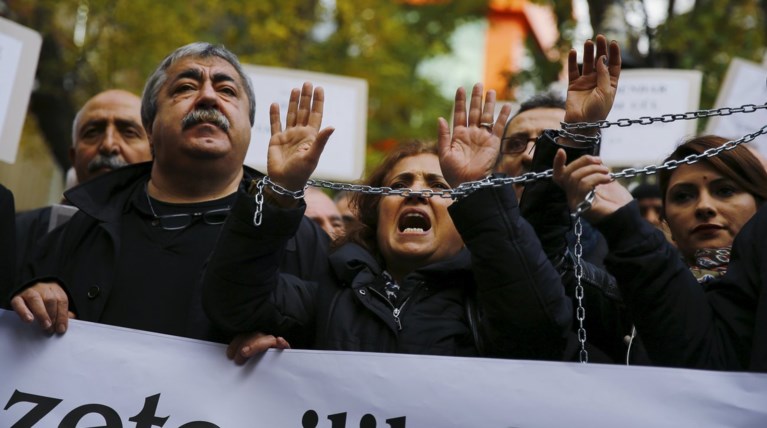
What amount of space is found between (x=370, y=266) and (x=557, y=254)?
55 cm

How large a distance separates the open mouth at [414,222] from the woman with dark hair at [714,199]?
795mm

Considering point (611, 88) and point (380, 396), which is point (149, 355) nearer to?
point (380, 396)

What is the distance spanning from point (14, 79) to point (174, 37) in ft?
20.5

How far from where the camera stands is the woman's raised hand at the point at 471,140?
304 centimetres

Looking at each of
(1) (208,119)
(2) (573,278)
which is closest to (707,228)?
(2) (573,278)

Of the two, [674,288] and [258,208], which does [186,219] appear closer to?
[258,208]

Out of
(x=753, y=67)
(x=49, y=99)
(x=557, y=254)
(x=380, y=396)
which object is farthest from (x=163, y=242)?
(x=49, y=99)

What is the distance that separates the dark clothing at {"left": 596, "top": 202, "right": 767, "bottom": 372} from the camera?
2820 millimetres

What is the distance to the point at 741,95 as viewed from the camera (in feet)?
20.4

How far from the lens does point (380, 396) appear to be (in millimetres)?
2920

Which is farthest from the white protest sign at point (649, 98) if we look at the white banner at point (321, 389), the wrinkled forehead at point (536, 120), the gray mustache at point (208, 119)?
the white banner at point (321, 389)

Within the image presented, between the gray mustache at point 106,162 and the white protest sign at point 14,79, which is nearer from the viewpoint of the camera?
the gray mustache at point 106,162

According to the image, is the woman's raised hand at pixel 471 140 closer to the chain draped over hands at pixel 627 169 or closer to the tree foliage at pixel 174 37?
the chain draped over hands at pixel 627 169

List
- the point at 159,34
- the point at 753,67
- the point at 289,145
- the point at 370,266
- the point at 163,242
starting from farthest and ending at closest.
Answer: the point at 159,34, the point at 753,67, the point at 163,242, the point at 370,266, the point at 289,145
